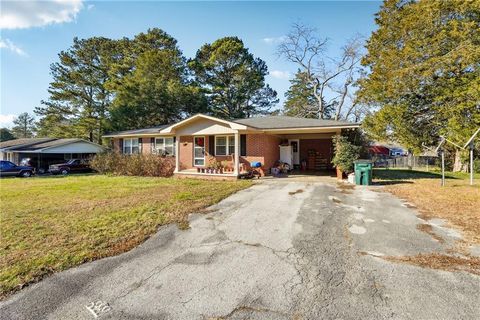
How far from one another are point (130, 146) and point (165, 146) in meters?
3.79

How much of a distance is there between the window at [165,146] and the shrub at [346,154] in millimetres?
10712

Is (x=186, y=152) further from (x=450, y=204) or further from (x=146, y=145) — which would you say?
(x=450, y=204)

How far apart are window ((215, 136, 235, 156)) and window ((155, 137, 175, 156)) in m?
3.84

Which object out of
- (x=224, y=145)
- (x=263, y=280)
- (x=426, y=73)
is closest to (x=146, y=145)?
(x=224, y=145)

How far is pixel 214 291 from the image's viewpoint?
3.21 m

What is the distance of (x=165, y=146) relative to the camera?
57.7 feet

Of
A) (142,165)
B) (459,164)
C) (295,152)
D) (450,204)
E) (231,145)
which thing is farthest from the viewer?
(459,164)

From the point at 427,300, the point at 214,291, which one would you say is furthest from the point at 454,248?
the point at 214,291

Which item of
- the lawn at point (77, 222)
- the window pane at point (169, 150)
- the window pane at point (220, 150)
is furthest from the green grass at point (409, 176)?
the window pane at point (169, 150)

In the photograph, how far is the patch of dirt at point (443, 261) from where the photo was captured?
3626 millimetres

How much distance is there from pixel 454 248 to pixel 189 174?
12.1m

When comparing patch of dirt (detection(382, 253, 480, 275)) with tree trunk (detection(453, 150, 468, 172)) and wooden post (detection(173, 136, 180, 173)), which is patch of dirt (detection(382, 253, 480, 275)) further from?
tree trunk (detection(453, 150, 468, 172))

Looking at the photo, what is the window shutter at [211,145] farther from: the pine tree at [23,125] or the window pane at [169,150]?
the pine tree at [23,125]

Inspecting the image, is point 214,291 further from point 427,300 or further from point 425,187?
point 425,187
